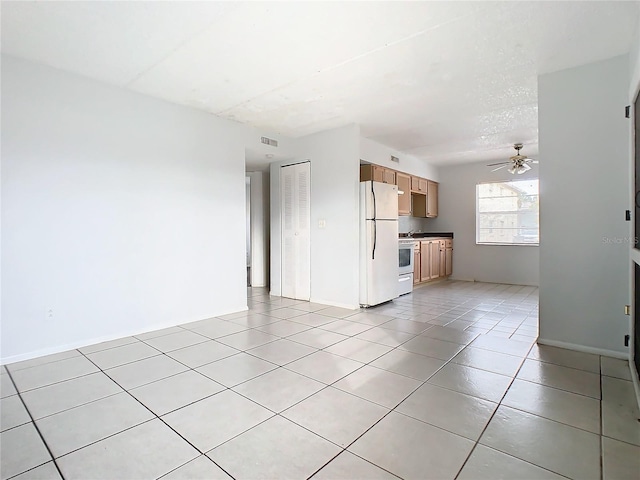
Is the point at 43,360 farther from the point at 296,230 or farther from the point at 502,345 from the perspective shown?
the point at 502,345

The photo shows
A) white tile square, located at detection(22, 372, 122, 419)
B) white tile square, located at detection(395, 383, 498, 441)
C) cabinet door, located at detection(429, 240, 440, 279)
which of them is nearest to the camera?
white tile square, located at detection(395, 383, 498, 441)

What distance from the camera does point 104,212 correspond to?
3.31m

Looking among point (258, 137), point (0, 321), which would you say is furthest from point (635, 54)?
point (0, 321)

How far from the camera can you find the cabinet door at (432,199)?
7484 mm

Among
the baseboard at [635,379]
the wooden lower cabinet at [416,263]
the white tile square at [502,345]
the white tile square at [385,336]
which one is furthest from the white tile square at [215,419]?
the wooden lower cabinet at [416,263]

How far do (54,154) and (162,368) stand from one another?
2.16 meters

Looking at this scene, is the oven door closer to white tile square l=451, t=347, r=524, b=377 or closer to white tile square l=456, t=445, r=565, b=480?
white tile square l=451, t=347, r=524, b=377

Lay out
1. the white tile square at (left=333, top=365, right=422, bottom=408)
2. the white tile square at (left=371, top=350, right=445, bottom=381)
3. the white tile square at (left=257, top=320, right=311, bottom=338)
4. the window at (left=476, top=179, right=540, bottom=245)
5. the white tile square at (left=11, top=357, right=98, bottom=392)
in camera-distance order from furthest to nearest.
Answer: the window at (left=476, top=179, right=540, bottom=245), the white tile square at (left=257, top=320, right=311, bottom=338), the white tile square at (left=371, top=350, right=445, bottom=381), the white tile square at (left=11, top=357, right=98, bottom=392), the white tile square at (left=333, top=365, right=422, bottom=408)

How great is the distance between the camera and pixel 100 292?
329cm

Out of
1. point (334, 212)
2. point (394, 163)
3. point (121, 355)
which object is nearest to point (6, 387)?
point (121, 355)

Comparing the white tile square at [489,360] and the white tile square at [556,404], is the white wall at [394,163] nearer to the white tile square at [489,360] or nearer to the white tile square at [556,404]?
the white tile square at [489,360]

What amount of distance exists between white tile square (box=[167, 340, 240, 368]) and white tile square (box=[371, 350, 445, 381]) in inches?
52.2

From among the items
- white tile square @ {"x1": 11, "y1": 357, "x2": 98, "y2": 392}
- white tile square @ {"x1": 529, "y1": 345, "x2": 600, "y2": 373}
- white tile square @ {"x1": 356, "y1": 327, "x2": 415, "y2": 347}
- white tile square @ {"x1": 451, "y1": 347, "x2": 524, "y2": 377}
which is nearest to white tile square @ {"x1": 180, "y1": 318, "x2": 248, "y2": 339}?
white tile square @ {"x1": 11, "y1": 357, "x2": 98, "y2": 392}

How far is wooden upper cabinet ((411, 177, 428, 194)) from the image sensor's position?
688cm
